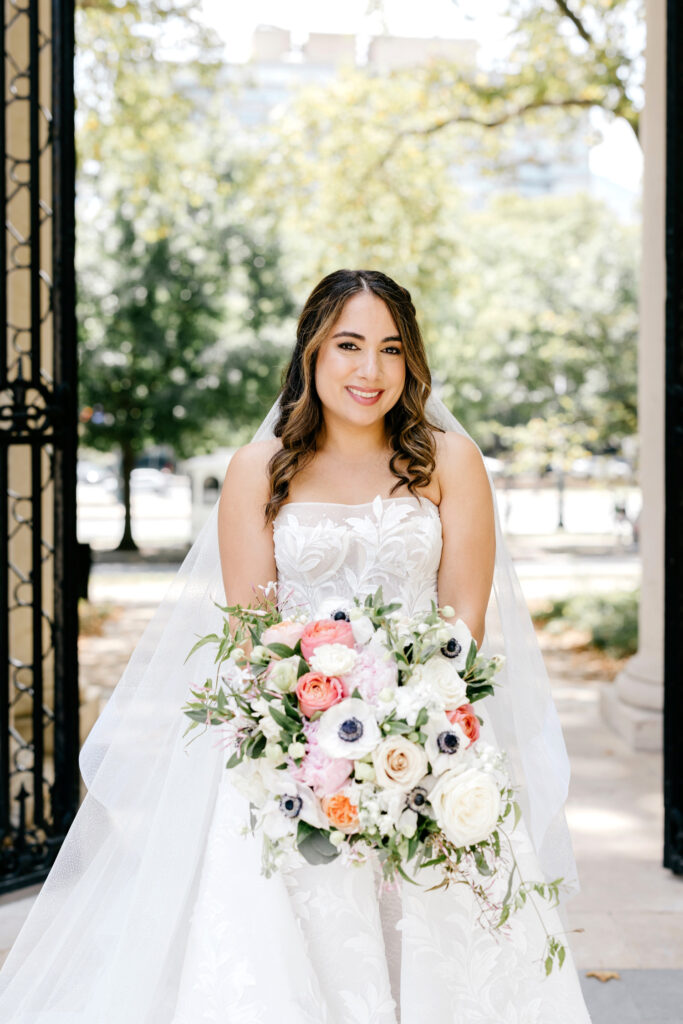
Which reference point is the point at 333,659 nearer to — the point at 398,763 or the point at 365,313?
the point at 398,763

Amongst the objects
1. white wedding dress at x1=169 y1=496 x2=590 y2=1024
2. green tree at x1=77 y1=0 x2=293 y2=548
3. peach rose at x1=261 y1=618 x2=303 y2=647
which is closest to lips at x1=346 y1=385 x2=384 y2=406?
white wedding dress at x1=169 y1=496 x2=590 y2=1024

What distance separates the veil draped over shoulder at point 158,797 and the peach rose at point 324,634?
0.88 m

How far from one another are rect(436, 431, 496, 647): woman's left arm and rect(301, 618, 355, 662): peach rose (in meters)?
0.70

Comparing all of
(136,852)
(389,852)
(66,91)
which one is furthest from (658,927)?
(66,91)

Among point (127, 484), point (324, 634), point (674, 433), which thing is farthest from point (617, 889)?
point (127, 484)

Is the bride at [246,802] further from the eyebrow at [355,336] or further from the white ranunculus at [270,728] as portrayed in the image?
the white ranunculus at [270,728]

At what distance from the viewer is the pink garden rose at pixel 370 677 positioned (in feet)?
7.46

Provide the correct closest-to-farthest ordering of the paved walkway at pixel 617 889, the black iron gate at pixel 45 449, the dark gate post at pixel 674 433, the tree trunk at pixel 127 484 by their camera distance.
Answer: the paved walkway at pixel 617 889 < the black iron gate at pixel 45 449 < the dark gate post at pixel 674 433 < the tree trunk at pixel 127 484

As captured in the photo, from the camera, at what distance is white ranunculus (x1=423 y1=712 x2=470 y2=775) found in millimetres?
2215

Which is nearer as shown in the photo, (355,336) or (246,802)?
(246,802)

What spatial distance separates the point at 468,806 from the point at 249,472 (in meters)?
1.39

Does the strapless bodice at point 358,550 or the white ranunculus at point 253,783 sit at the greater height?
the strapless bodice at point 358,550

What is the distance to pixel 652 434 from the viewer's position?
7.14m

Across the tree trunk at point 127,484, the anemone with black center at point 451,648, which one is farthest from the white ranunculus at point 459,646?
the tree trunk at point 127,484
